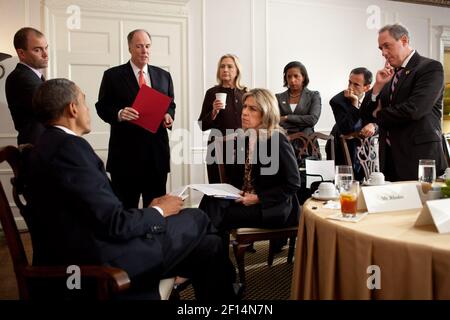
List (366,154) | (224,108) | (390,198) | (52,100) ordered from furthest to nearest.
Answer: (366,154), (224,108), (390,198), (52,100)

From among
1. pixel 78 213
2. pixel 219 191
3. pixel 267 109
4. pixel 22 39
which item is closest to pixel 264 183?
pixel 219 191

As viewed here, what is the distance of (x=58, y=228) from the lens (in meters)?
1.25

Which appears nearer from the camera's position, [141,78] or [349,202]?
[349,202]

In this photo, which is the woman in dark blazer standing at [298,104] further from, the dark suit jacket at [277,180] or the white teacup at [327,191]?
the white teacup at [327,191]

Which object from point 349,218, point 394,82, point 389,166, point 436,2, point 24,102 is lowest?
point 349,218

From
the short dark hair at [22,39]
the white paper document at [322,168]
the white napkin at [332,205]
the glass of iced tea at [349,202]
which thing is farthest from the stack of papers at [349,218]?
the short dark hair at [22,39]

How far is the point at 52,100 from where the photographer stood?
1391mm

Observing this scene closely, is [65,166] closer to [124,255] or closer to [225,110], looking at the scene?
[124,255]

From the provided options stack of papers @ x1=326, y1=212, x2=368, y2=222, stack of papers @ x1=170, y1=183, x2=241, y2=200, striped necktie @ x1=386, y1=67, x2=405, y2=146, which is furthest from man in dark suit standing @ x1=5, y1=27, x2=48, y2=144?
striped necktie @ x1=386, y1=67, x2=405, y2=146

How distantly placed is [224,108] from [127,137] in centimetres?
89

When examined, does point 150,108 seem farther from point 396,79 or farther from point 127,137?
point 396,79

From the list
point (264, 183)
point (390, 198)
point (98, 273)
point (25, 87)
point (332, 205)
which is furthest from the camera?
point (25, 87)

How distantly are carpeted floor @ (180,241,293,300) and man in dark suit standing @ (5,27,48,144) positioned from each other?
1395 mm

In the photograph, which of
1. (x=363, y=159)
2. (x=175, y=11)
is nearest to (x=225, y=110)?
(x=363, y=159)
